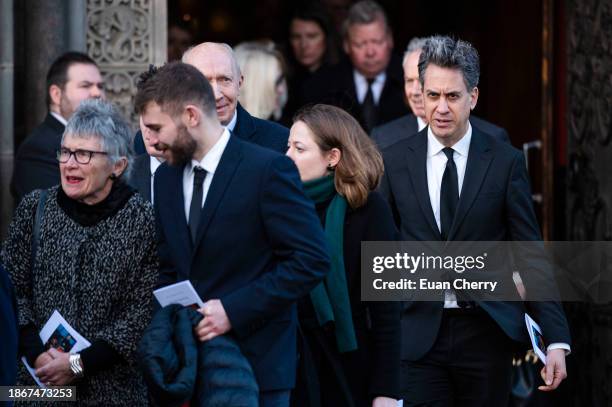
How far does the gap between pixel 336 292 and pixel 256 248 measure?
83 centimetres

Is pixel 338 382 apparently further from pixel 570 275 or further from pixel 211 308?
pixel 570 275

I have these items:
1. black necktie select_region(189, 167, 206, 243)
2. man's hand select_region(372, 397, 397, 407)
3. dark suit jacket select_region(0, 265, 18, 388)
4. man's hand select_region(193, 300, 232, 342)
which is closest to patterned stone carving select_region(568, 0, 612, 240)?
man's hand select_region(372, 397, 397, 407)

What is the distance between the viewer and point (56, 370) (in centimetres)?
596

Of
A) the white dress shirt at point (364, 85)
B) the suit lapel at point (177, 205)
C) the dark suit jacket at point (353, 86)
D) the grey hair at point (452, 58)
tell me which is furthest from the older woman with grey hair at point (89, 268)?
the white dress shirt at point (364, 85)

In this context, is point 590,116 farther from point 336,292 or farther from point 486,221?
point 336,292

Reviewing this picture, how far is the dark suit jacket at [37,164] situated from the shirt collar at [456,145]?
2.14 m

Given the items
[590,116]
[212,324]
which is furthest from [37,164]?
[590,116]

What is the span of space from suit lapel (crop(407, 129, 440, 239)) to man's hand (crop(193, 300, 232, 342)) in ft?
5.97

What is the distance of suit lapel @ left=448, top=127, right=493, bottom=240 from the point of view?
22.0 feet

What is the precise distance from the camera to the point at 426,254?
6.77m

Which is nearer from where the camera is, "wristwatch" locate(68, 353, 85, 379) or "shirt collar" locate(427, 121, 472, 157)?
"wristwatch" locate(68, 353, 85, 379)

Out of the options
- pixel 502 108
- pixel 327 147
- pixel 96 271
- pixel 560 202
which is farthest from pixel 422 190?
pixel 502 108
